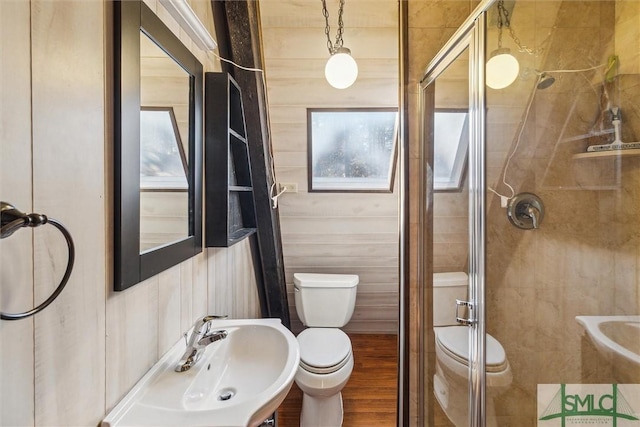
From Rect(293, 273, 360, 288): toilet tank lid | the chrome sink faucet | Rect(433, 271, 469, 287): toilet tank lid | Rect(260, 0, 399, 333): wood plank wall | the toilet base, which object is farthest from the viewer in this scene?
Rect(293, 273, 360, 288): toilet tank lid

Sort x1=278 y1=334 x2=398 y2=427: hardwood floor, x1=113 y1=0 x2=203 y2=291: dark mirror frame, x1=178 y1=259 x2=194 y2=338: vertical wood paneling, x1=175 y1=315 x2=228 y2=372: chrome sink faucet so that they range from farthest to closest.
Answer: x1=278 y1=334 x2=398 y2=427: hardwood floor, x1=178 y1=259 x2=194 y2=338: vertical wood paneling, x1=175 y1=315 x2=228 y2=372: chrome sink faucet, x1=113 y1=0 x2=203 y2=291: dark mirror frame

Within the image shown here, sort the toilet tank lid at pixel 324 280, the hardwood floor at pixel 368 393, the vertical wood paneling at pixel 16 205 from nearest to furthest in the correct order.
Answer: the vertical wood paneling at pixel 16 205 < the hardwood floor at pixel 368 393 < the toilet tank lid at pixel 324 280

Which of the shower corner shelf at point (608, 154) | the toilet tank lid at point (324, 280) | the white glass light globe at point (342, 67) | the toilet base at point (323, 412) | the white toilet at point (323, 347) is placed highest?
the white glass light globe at point (342, 67)

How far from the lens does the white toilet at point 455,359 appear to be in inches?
47.4

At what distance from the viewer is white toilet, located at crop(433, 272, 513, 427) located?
1.20 m

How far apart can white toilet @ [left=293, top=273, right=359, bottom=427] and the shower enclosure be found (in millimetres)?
553

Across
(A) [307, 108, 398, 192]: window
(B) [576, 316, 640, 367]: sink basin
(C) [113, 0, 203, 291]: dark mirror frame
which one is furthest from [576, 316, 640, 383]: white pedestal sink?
(C) [113, 0, 203, 291]: dark mirror frame

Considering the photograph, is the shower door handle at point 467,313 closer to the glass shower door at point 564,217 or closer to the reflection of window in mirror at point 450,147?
the glass shower door at point 564,217

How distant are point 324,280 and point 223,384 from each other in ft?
4.27

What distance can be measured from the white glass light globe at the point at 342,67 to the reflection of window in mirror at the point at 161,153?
0.72m

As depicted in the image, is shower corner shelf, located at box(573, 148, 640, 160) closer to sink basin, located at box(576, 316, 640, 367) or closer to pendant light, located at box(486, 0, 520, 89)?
pendant light, located at box(486, 0, 520, 89)

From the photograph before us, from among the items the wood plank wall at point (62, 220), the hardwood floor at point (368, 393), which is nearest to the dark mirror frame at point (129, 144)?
the wood plank wall at point (62, 220)

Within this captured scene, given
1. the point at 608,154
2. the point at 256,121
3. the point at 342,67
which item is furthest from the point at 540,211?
the point at 256,121

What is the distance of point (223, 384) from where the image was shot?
105 cm
